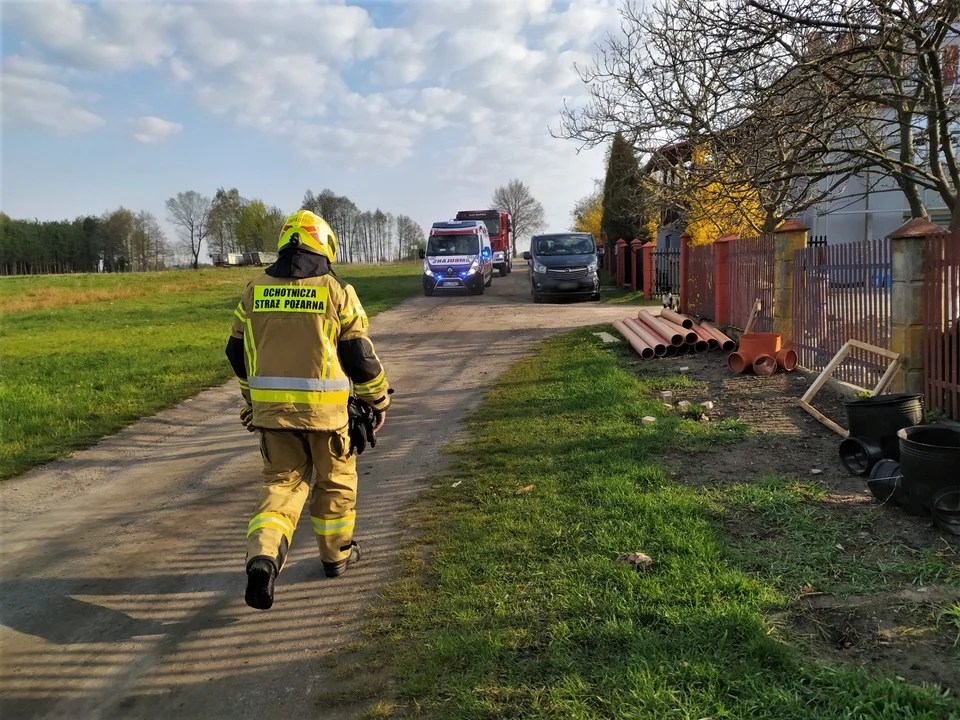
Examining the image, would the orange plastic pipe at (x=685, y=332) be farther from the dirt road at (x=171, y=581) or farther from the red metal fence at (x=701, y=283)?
the dirt road at (x=171, y=581)

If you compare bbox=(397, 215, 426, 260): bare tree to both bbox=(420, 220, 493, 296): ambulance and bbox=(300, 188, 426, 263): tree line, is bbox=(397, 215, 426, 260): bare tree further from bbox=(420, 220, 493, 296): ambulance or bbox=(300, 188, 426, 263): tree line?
bbox=(420, 220, 493, 296): ambulance

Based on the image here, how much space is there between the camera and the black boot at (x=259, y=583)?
10.4 ft

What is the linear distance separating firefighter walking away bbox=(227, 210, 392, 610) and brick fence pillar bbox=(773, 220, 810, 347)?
735cm

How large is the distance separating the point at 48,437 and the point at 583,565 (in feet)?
21.8

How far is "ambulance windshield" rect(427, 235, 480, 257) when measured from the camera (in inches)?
926

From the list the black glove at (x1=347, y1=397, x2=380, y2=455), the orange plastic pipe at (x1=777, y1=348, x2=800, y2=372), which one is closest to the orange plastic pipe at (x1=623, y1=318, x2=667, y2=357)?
the orange plastic pipe at (x1=777, y1=348, x2=800, y2=372)

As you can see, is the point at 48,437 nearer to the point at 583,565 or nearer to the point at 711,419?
the point at 583,565

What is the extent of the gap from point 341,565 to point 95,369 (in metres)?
9.56

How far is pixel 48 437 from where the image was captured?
7.30m

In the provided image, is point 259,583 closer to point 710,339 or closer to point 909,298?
point 909,298

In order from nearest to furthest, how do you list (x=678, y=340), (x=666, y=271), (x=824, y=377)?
(x=824, y=377)
(x=678, y=340)
(x=666, y=271)

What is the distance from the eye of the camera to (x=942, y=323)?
5.84m

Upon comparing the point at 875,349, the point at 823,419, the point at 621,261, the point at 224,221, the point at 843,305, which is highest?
the point at 224,221

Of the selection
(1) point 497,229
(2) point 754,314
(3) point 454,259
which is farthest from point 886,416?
(1) point 497,229
